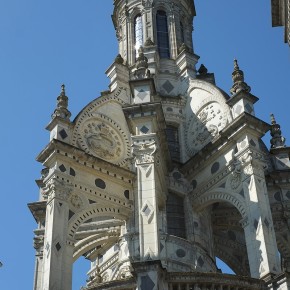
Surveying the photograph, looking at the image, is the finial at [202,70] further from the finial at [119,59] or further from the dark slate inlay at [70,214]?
the dark slate inlay at [70,214]

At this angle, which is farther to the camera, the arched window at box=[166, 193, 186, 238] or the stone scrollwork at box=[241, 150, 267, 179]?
the arched window at box=[166, 193, 186, 238]

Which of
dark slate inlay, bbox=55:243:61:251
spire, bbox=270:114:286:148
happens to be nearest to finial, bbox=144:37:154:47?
spire, bbox=270:114:286:148

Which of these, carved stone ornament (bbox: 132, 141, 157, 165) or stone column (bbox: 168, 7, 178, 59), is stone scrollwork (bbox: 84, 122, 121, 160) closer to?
carved stone ornament (bbox: 132, 141, 157, 165)

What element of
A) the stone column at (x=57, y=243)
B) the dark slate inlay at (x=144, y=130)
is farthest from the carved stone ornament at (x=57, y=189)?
the dark slate inlay at (x=144, y=130)

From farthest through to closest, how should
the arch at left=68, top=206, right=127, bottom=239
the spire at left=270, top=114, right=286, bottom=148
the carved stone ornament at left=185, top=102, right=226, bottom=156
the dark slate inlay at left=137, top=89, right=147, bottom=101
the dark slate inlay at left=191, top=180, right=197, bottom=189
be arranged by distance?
the spire at left=270, top=114, right=286, bottom=148 < the carved stone ornament at left=185, top=102, right=226, bottom=156 < the dark slate inlay at left=191, top=180, right=197, bottom=189 < the dark slate inlay at left=137, top=89, right=147, bottom=101 < the arch at left=68, top=206, right=127, bottom=239

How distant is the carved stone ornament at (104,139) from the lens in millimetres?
30016

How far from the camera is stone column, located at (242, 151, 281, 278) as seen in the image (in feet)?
78.7

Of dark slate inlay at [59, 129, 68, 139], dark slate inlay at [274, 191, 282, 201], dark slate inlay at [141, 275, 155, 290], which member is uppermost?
dark slate inlay at [59, 129, 68, 139]

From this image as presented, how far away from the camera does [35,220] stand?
31.8 m

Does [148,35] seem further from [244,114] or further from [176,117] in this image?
[244,114]

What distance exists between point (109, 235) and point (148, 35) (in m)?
12.7

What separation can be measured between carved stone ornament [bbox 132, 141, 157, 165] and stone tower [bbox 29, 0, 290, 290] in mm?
49

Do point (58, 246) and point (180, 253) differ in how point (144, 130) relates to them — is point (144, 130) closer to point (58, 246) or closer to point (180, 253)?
point (180, 253)

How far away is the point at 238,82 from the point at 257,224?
23.0ft
